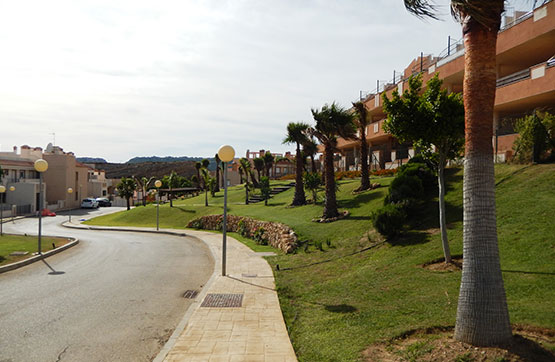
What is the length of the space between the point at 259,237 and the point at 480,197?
1697 cm

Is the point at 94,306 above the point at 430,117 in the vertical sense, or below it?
below

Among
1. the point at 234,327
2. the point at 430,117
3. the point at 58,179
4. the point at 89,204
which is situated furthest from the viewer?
the point at 89,204

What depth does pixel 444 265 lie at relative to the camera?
9.00 meters

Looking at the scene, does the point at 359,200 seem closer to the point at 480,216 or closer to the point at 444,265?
the point at 444,265

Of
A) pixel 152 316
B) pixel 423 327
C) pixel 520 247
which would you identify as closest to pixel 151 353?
pixel 152 316

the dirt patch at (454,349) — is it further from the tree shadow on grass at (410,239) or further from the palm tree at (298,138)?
the palm tree at (298,138)

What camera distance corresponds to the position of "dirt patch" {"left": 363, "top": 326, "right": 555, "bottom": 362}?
448 centimetres

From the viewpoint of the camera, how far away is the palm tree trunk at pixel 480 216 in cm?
487

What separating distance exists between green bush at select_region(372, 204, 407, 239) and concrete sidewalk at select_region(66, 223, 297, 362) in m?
3.99

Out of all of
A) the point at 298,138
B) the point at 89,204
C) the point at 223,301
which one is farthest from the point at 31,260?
the point at 89,204

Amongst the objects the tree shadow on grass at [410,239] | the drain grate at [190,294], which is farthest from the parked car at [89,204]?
the tree shadow on grass at [410,239]

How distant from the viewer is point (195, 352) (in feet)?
19.2

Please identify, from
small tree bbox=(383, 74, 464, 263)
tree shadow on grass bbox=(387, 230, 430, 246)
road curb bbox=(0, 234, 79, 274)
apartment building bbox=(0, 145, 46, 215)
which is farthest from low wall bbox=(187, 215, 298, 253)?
apartment building bbox=(0, 145, 46, 215)

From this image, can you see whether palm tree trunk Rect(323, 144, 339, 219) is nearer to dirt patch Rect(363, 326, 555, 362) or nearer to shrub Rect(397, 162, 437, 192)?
shrub Rect(397, 162, 437, 192)
